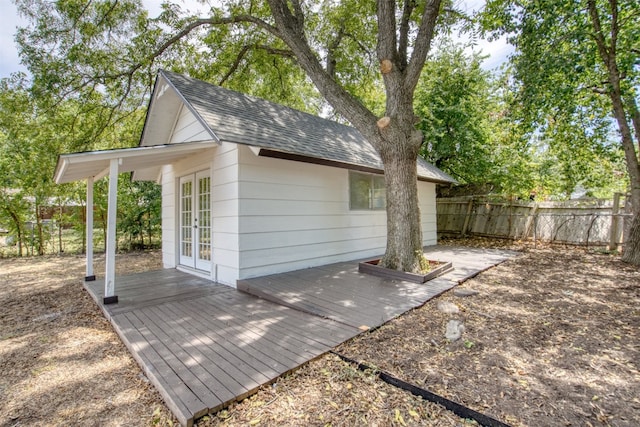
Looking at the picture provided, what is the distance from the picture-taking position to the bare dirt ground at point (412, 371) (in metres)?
1.93

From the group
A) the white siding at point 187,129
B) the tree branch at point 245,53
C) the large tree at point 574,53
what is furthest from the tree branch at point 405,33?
the white siding at point 187,129

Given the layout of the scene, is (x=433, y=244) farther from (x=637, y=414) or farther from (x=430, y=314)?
(x=637, y=414)

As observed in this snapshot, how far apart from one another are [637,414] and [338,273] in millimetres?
4058

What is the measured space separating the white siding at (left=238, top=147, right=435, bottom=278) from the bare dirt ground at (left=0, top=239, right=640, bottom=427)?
2.39 m

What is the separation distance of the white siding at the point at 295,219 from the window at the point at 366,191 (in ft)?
0.60

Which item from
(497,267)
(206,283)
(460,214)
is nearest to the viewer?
(206,283)

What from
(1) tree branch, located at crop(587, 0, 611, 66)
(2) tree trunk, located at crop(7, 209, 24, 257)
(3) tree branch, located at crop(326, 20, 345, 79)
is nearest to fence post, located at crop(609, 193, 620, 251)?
(1) tree branch, located at crop(587, 0, 611, 66)

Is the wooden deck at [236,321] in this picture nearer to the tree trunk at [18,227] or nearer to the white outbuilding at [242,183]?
the white outbuilding at [242,183]

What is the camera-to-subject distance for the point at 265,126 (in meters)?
5.72

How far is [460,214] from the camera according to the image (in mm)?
11648

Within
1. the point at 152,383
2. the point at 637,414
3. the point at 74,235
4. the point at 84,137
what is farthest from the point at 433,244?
the point at 74,235

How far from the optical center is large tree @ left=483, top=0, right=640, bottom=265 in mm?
5305

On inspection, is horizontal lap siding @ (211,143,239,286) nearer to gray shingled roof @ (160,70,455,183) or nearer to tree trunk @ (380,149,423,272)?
gray shingled roof @ (160,70,455,183)

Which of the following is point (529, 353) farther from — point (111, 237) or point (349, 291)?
point (111, 237)
